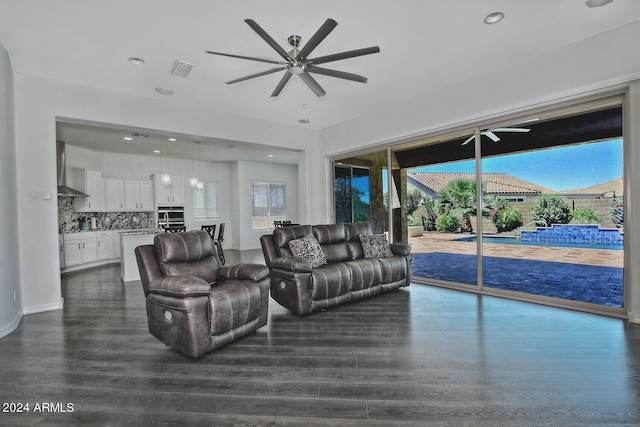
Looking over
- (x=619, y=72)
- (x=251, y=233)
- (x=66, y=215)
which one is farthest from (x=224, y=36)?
(x=251, y=233)

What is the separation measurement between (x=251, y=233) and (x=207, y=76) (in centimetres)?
660

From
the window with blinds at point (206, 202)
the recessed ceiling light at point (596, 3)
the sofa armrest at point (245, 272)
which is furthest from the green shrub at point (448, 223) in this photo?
the window with blinds at point (206, 202)

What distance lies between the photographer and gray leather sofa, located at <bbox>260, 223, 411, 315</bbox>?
3537 mm

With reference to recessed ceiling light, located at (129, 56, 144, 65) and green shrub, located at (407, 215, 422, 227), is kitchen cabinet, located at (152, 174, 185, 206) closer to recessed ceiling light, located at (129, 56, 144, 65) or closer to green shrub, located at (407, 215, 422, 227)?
recessed ceiling light, located at (129, 56, 144, 65)

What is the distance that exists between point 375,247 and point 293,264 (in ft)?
5.02

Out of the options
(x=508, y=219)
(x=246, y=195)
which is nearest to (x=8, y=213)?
(x=508, y=219)

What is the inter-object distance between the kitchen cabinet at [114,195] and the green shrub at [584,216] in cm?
909

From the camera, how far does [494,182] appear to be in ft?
14.4

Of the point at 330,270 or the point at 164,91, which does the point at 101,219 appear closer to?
the point at 164,91

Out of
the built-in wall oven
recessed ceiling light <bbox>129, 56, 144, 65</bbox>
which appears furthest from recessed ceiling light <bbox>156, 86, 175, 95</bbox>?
the built-in wall oven

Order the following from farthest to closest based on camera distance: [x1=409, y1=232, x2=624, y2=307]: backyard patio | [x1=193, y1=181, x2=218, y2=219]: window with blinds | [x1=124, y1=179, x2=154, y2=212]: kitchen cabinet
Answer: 1. [x1=193, y1=181, x2=218, y2=219]: window with blinds
2. [x1=124, y1=179, x2=154, y2=212]: kitchen cabinet
3. [x1=409, y1=232, x2=624, y2=307]: backyard patio

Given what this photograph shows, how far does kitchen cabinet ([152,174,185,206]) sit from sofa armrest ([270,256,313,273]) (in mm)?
6345

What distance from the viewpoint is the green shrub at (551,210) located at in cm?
386

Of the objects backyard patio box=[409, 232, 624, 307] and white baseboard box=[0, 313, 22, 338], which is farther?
backyard patio box=[409, 232, 624, 307]
